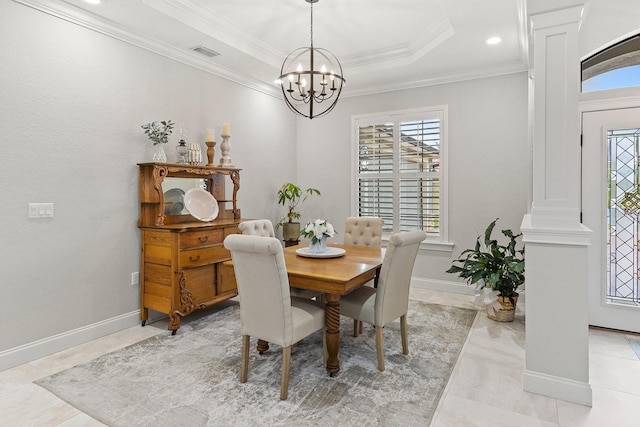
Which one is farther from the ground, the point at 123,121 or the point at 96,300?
the point at 123,121

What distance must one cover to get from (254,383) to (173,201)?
2.09m

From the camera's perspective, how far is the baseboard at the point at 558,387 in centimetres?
215

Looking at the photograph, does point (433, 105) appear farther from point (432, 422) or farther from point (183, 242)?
point (432, 422)

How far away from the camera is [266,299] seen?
2.22 meters

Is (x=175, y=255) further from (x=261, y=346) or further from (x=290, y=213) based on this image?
(x=290, y=213)

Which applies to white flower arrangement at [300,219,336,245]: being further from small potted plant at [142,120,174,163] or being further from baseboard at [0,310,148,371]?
baseboard at [0,310,148,371]

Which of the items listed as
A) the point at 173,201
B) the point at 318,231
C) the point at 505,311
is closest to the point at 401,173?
the point at 505,311

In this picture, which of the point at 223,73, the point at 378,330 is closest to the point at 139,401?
the point at 378,330

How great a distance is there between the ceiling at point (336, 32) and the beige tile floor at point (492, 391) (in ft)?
8.86

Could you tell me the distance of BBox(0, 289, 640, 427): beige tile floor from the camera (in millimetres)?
2016

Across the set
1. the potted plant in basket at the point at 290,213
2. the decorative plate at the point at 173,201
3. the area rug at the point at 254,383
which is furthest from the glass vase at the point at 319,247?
the potted plant in basket at the point at 290,213

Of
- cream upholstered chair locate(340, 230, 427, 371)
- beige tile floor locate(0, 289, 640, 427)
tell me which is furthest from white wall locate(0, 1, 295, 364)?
cream upholstered chair locate(340, 230, 427, 371)

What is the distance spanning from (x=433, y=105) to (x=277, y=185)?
241 cm

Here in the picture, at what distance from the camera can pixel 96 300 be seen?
3.21 meters
